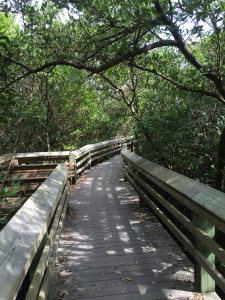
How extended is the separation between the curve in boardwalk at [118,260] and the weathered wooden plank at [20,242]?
117 centimetres

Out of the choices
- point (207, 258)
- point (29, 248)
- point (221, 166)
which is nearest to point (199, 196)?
point (207, 258)

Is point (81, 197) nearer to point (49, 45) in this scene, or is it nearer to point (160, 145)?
point (160, 145)

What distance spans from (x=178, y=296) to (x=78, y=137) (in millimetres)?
17171

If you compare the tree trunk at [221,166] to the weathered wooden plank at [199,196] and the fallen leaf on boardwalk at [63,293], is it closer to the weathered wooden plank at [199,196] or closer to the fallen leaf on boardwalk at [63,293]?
the weathered wooden plank at [199,196]

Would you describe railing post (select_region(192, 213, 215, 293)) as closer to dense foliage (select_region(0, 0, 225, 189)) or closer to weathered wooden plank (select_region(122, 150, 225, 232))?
weathered wooden plank (select_region(122, 150, 225, 232))

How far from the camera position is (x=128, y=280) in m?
3.82

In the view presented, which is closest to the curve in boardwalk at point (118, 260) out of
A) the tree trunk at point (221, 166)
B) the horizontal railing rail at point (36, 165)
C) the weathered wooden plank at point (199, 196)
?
the weathered wooden plank at point (199, 196)

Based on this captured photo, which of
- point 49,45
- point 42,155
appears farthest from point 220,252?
point 42,155

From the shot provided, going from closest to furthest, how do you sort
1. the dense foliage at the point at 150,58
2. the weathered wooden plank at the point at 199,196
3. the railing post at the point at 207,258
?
the weathered wooden plank at the point at 199,196 < the railing post at the point at 207,258 < the dense foliage at the point at 150,58

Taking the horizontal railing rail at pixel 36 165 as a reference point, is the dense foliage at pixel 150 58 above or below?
above

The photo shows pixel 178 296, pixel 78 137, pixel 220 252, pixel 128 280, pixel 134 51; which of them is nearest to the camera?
pixel 220 252

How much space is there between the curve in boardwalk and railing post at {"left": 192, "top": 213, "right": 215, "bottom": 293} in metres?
0.15

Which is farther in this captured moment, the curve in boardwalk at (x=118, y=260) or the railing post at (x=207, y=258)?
the curve in boardwalk at (x=118, y=260)

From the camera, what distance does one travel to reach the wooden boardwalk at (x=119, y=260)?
11.8ft
